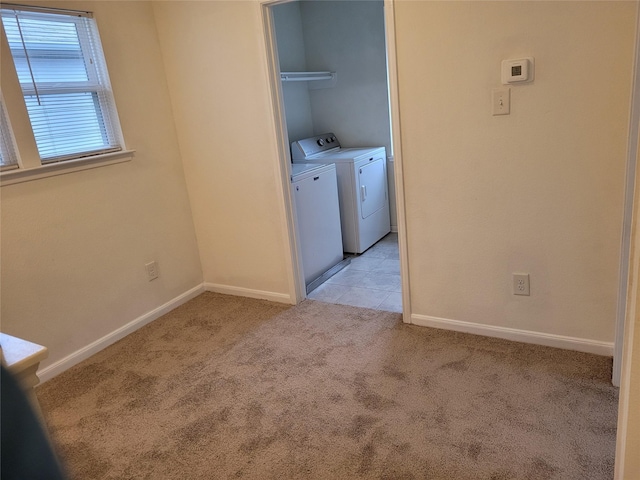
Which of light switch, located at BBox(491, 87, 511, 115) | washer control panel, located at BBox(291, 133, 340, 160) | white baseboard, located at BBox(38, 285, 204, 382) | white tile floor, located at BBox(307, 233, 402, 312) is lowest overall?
white tile floor, located at BBox(307, 233, 402, 312)

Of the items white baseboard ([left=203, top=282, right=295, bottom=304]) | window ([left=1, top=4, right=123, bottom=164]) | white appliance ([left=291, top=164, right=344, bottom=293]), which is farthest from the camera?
white appliance ([left=291, top=164, right=344, bottom=293])

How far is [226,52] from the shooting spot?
292cm

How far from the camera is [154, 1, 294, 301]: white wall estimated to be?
2883mm

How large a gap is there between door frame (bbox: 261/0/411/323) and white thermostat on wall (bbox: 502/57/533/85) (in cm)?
52

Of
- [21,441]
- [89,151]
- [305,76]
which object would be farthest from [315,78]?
[21,441]

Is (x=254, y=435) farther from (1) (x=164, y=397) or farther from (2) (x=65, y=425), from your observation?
(2) (x=65, y=425)

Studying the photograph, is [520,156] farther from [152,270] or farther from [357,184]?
[152,270]

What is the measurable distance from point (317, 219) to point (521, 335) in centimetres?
168

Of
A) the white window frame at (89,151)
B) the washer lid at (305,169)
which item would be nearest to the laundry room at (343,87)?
the washer lid at (305,169)

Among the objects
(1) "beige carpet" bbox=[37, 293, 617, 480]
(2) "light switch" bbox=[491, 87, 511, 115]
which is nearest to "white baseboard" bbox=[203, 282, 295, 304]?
(1) "beige carpet" bbox=[37, 293, 617, 480]

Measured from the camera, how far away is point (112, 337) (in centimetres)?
294

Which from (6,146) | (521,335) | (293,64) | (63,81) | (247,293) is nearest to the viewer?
(6,146)

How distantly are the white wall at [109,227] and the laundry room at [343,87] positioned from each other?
1.22 m

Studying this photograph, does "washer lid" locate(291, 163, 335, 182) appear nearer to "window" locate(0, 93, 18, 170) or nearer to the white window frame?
the white window frame
